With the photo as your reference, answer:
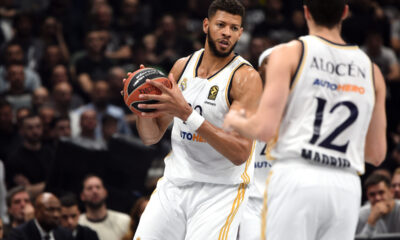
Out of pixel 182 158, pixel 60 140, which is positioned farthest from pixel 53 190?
pixel 182 158

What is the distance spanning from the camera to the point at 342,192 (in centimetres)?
414

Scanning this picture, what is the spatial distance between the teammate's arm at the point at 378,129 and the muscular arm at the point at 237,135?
0.97 meters

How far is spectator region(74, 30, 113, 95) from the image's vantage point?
1249 centimetres

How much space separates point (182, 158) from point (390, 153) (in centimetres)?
723

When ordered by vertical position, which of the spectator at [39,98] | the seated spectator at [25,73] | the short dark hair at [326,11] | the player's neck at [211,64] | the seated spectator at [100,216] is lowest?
the seated spectator at [100,216]

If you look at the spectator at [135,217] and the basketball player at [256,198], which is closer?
the basketball player at [256,198]

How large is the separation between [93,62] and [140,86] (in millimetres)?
7734

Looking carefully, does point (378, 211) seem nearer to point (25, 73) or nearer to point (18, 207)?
point (18, 207)

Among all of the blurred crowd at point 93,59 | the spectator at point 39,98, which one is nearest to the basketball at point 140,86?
the blurred crowd at point 93,59

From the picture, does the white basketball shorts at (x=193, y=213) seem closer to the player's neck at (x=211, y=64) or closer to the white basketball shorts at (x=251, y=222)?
the player's neck at (x=211, y=64)

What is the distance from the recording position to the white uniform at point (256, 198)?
7.07 m

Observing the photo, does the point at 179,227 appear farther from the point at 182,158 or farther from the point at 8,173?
the point at 8,173

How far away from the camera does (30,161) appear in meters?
10.2

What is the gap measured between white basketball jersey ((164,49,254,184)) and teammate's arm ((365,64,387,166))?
1.21 meters
